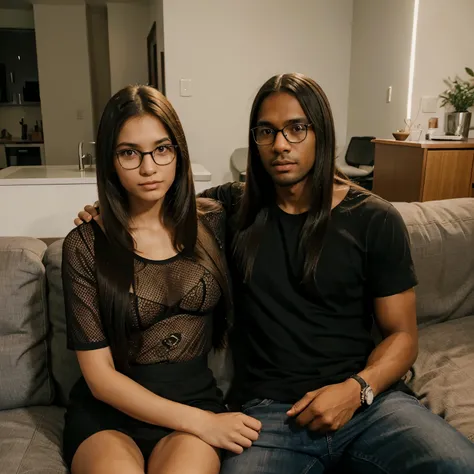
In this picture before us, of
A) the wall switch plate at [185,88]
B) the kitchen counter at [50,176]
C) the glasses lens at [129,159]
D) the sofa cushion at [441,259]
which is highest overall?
the wall switch plate at [185,88]

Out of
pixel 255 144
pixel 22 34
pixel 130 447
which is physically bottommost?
pixel 130 447

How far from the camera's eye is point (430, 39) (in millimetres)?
→ 3275

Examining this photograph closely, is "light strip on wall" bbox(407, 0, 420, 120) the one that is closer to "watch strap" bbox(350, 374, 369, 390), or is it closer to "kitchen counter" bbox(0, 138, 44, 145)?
"watch strap" bbox(350, 374, 369, 390)

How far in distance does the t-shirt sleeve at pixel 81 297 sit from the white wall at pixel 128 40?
585 centimetres

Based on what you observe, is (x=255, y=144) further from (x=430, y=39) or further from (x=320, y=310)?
(x=430, y=39)

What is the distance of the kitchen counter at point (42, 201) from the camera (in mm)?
2293

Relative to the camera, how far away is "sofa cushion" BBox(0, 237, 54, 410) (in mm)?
1328

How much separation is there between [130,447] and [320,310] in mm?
527

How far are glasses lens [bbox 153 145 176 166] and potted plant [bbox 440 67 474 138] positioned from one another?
242cm

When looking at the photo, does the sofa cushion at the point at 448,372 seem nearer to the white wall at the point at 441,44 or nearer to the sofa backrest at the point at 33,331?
the sofa backrest at the point at 33,331

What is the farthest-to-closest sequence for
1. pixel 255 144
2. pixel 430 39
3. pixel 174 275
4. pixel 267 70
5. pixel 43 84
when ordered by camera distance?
pixel 43 84 < pixel 267 70 < pixel 430 39 < pixel 255 144 < pixel 174 275

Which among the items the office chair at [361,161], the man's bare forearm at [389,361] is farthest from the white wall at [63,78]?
the man's bare forearm at [389,361]

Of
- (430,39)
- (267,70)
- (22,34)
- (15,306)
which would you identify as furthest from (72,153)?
(15,306)

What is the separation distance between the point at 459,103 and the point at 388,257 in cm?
234
